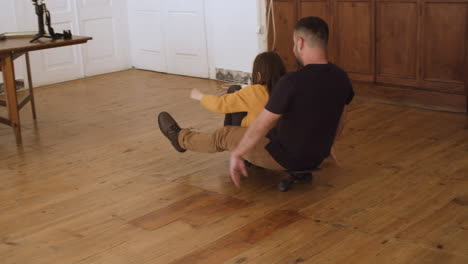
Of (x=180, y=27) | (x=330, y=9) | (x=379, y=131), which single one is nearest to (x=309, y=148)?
(x=379, y=131)

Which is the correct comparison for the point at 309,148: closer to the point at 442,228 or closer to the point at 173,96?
the point at 442,228

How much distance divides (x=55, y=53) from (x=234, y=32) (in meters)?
2.12

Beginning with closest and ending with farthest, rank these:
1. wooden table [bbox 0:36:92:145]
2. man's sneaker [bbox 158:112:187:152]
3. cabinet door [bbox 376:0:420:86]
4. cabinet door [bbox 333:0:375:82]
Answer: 1. man's sneaker [bbox 158:112:187:152]
2. wooden table [bbox 0:36:92:145]
3. cabinet door [bbox 376:0:420:86]
4. cabinet door [bbox 333:0:375:82]

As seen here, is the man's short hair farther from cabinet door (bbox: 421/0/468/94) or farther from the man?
cabinet door (bbox: 421/0/468/94)

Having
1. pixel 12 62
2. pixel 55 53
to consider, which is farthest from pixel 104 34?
pixel 12 62

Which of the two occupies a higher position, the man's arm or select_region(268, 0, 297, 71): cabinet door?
select_region(268, 0, 297, 71): cabinet door

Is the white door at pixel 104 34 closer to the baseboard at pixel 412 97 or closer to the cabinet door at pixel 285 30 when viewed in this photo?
the cabinet door at pixel 285 30

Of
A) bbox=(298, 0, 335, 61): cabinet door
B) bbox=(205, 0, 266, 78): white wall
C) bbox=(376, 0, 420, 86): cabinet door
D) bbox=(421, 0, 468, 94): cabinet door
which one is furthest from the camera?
bbox=(205, 0, 266, 78): white wall

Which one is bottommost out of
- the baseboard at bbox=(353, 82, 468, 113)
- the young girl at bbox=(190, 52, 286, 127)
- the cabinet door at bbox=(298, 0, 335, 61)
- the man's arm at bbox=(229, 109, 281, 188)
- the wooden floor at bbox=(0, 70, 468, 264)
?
the wooden floor at bbox=(0, 70, 468, 264)

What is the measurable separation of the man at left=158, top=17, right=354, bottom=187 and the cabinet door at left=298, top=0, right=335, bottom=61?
221cm

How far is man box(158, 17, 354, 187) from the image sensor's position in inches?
123

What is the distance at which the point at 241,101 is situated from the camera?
357 centimetres

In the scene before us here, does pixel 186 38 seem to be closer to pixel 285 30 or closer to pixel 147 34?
pixel 147 34

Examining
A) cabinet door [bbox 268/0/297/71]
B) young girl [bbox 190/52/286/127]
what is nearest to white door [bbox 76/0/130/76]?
cabinet door [bbox 268/0/297/71]
